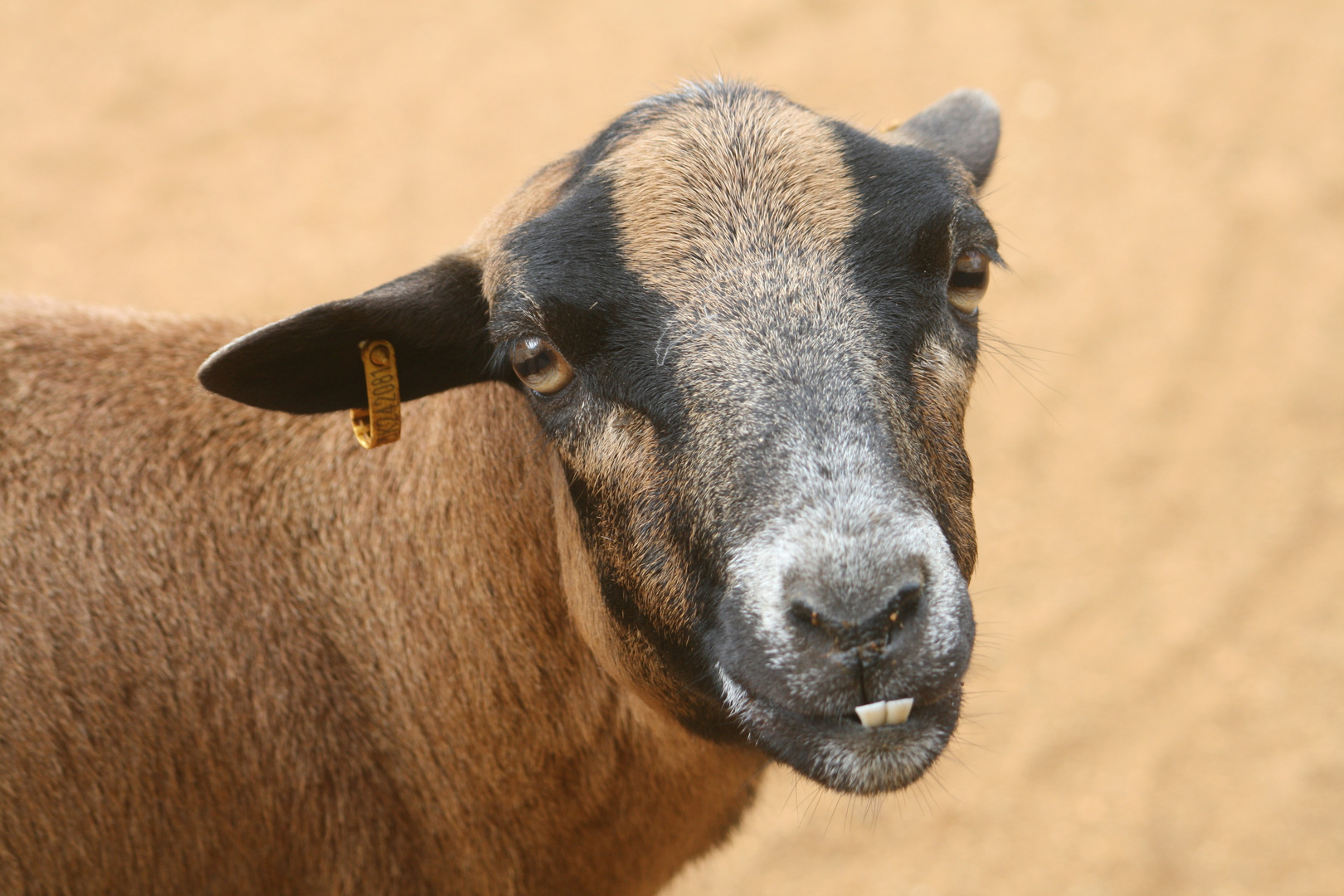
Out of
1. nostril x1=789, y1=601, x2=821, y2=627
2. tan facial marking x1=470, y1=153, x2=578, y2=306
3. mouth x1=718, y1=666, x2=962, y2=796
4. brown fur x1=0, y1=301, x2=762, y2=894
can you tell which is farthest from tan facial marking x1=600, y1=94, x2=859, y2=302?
mouth x1=718, y1=666, x2=962, y2=796

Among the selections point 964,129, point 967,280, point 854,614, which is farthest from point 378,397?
point 964,129

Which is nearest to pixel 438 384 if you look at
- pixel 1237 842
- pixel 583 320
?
pixel 583 320

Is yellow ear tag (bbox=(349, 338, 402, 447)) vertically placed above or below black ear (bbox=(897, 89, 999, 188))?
below

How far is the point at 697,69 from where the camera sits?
42.1 ft

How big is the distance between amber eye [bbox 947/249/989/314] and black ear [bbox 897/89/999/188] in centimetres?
113

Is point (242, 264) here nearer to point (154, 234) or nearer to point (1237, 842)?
point (154, 234)

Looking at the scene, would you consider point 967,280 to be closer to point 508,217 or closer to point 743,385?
point 743,385

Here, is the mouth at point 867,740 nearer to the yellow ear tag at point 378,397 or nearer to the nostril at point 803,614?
the nostril at point 803,614

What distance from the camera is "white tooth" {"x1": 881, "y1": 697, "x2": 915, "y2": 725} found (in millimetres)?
3359

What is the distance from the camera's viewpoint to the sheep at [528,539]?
3.50 m

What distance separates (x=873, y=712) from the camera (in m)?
3.36

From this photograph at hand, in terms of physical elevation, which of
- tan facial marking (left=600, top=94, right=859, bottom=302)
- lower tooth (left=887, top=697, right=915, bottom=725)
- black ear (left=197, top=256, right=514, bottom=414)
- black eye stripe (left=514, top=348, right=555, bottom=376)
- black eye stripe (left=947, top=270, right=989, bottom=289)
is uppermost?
tan facial marking (left=600, top=94, right=859, bottom=302)

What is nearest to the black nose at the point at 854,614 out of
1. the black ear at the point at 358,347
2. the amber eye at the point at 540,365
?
the amber eye at the point at 540,365

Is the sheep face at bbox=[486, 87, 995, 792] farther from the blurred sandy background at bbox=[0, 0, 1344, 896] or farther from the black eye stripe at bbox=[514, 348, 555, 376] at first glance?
the blurred sandy background at bbox=[0, 0, 1344, 896]
